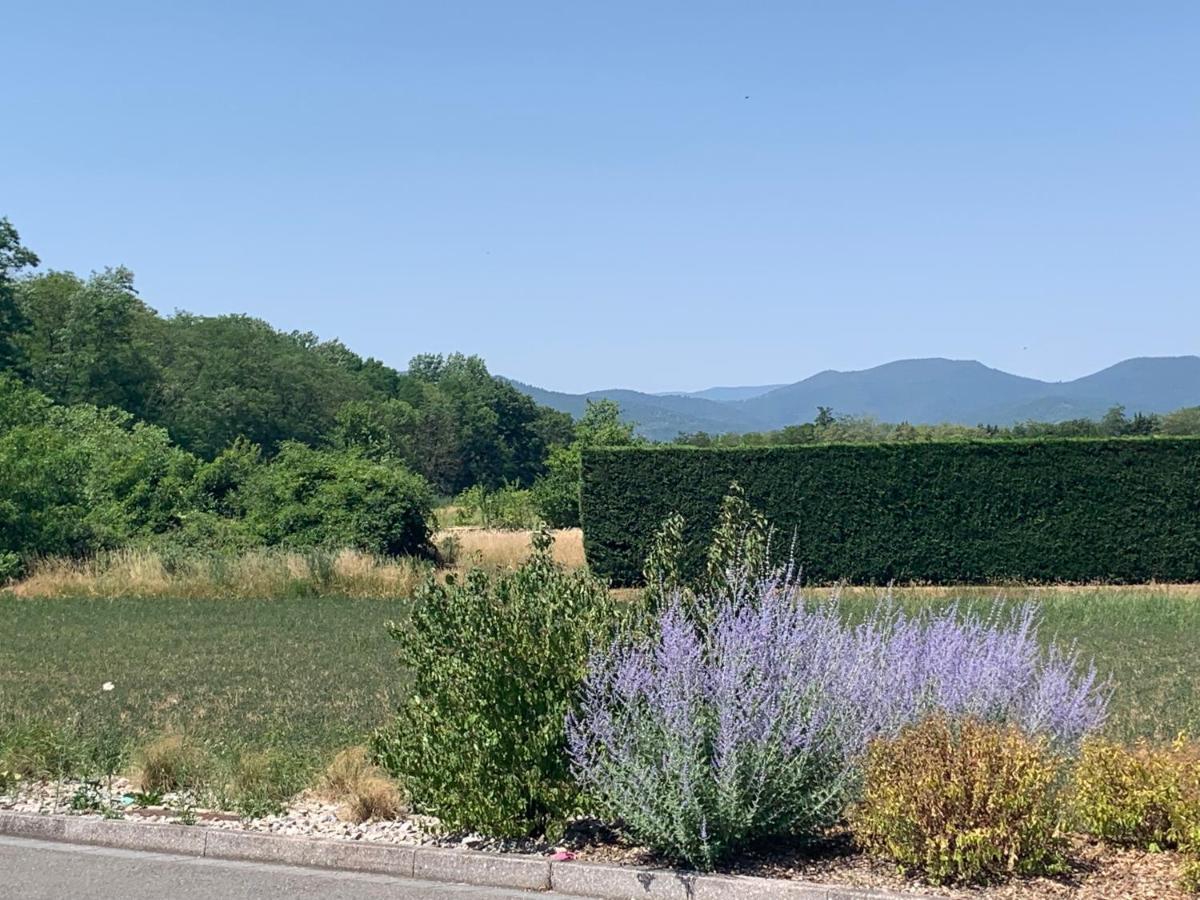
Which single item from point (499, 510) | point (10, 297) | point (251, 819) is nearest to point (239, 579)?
point (251, 819)

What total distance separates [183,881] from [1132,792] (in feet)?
15.4

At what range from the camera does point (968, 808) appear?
203 inches

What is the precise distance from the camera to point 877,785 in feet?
17.7

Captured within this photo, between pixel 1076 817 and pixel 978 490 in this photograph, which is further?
pixel 978 490

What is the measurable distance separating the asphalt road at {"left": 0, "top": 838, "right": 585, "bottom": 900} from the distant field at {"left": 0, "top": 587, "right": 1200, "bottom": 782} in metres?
1.91

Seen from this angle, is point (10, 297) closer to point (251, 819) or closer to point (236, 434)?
point (236, 434)

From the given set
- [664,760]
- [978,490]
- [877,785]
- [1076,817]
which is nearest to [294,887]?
[664,760]

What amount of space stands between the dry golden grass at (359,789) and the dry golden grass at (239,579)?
53.3ft

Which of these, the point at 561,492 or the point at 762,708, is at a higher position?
the point at 762,708

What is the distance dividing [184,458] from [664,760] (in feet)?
97.8

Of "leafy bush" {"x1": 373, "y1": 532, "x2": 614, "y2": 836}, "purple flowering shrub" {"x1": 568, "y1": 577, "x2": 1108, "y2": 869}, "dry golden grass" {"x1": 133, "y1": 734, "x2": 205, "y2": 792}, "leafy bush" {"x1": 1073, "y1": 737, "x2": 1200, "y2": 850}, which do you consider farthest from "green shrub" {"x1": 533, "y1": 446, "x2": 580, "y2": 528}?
"leafy bush" {"x1": 1073, "y1": 737, "x2": 1200, "y2": 850}

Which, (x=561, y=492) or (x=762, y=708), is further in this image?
(x=561, y=492)

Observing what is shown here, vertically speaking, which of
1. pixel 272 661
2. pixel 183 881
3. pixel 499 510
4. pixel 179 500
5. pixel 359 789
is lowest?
pixel 272 661

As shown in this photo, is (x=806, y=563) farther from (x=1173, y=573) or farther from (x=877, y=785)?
(x=877, y=785)
